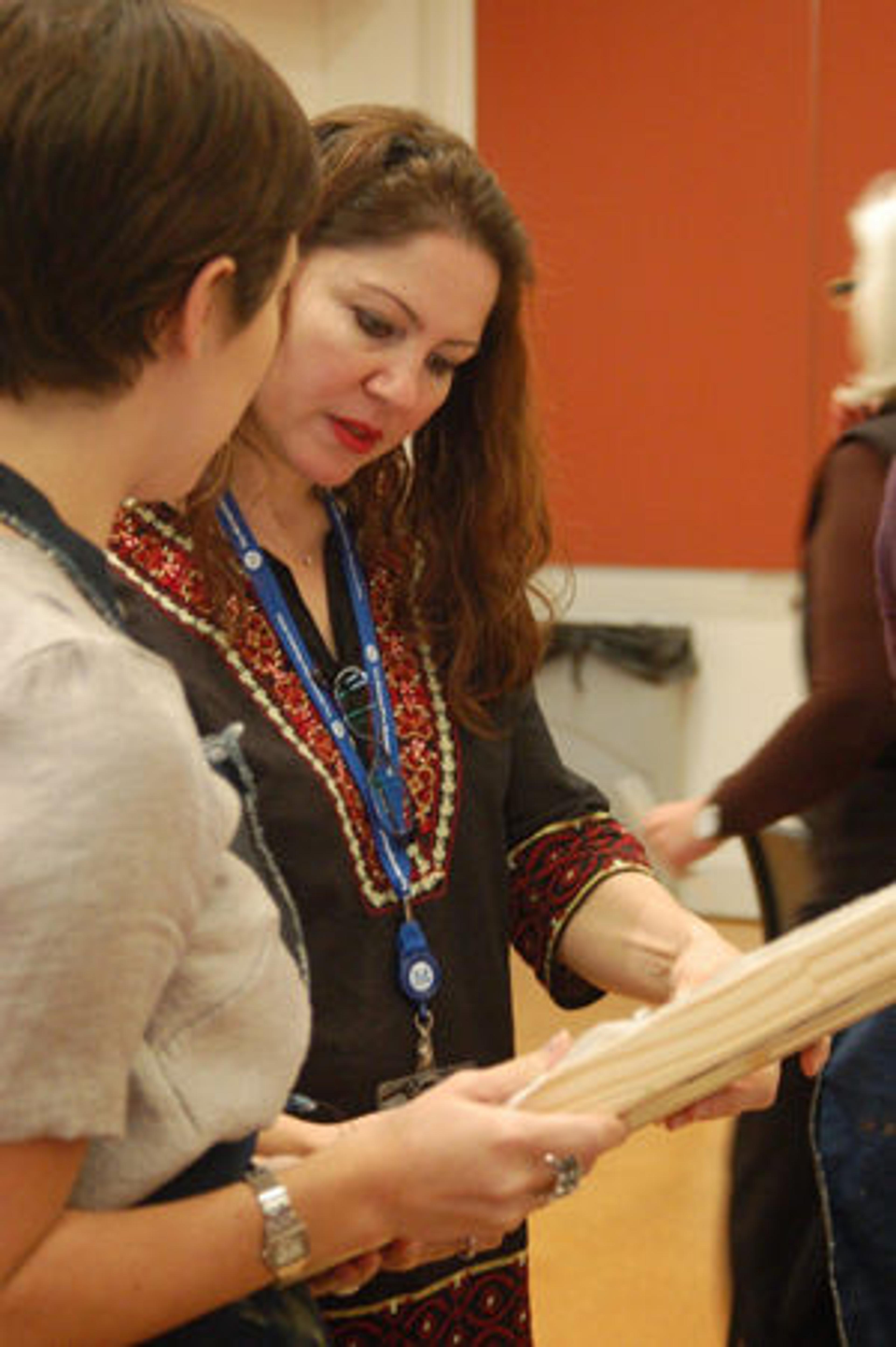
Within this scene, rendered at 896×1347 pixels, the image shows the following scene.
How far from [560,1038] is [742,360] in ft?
13.8

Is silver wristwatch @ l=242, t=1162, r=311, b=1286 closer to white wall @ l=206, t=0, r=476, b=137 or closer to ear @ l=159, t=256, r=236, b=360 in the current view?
ear @ l=159, t=256, r=236, b=360

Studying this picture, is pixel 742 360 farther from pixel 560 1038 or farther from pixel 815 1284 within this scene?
pixel 560 1038

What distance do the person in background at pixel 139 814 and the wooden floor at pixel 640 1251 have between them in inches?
59.9

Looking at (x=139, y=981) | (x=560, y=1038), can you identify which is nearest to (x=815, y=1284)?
(x=560, y=1038)

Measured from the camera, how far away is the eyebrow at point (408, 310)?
143 centimetres

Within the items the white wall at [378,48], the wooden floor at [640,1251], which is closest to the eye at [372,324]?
the wooden floor at [640,1251]

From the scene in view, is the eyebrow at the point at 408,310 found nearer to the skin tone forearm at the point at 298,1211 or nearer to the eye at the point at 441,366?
the eye at the point at 441,366

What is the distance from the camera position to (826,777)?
2.18m

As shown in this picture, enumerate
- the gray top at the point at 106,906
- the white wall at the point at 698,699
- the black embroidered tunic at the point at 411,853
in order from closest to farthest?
1. the gray top at the point at 106,906
2. the black embroidered tunic at the point at 411,853
3. the white wall at the point at 698,699

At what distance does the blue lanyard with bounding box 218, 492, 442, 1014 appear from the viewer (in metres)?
1.36

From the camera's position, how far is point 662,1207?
10.7ft

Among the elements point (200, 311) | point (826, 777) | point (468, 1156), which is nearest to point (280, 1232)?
point (468, 1156)

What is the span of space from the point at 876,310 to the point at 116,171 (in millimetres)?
1629

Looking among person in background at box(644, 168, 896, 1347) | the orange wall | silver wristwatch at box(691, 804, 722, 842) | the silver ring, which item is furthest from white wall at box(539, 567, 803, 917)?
the silver ring
